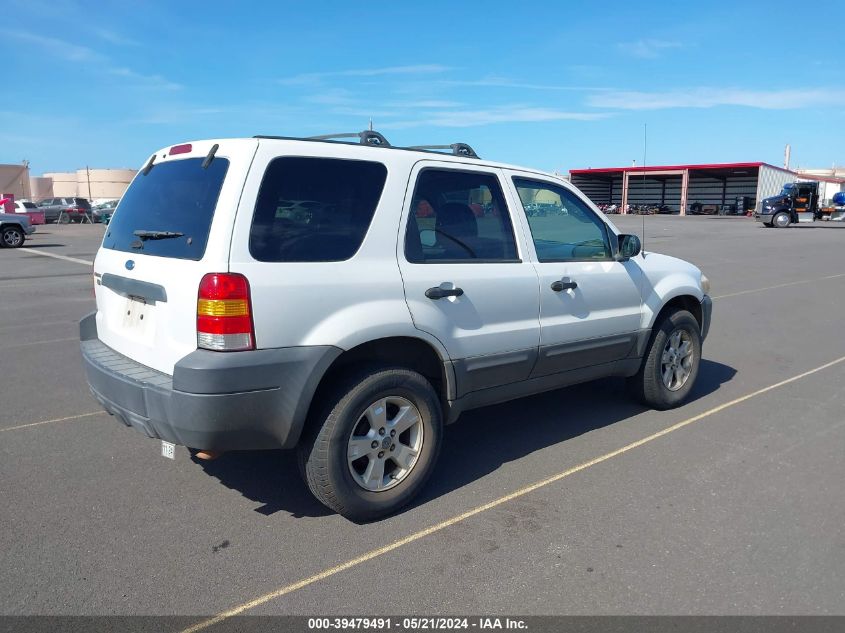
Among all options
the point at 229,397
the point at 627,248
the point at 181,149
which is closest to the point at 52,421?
the point at 181,149

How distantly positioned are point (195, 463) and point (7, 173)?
8376 centimetres

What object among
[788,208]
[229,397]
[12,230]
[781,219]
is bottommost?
[229,397]

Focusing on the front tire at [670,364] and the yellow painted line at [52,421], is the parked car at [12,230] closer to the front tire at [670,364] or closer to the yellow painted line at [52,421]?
the yellow painted line at [52,421]

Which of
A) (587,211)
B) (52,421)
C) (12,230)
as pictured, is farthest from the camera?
(12,230)

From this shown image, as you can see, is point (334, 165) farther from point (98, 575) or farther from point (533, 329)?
point (98, 575)

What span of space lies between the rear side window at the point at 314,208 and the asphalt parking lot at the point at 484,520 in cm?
142

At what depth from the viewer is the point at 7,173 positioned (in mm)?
74188

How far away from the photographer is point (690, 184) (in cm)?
6612

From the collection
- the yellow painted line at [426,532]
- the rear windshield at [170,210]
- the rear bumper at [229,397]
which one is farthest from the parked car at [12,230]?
the yellow painted line at [426,532]

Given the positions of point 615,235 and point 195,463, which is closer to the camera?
point 195,463

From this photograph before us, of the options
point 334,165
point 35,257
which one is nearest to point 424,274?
point 334,165

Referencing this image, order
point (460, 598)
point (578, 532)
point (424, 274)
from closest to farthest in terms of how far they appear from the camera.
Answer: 1. point (460, 598)
2. point (578, 532)
3. point (424, 274)

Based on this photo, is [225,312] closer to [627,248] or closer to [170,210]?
[170,210]

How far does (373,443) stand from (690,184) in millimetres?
69035
